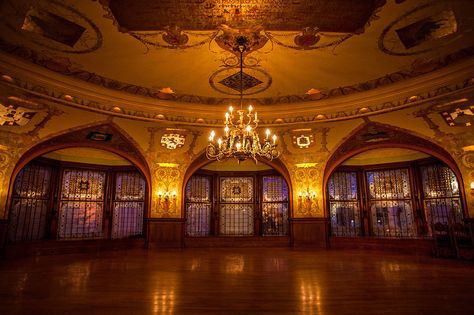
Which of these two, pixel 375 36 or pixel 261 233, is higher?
pixel 375 36

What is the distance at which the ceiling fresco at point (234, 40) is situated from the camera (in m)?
5.31

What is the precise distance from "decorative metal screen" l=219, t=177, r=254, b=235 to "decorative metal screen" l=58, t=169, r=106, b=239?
5.17 meters

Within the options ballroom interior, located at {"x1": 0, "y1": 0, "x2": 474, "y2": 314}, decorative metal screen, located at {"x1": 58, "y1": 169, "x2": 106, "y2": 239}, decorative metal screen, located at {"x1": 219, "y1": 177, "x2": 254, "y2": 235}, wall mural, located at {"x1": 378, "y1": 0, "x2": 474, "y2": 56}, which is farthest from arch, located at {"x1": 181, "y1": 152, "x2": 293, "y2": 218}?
wall mural, located at {"x1": 378, "y1": 0, "x2": 474, "y2": 56}

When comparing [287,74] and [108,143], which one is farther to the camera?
[108,143]

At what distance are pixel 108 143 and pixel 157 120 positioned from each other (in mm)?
2154

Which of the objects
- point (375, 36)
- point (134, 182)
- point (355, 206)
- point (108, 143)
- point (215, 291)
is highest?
point (375, 36)

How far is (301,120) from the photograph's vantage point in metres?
10.1

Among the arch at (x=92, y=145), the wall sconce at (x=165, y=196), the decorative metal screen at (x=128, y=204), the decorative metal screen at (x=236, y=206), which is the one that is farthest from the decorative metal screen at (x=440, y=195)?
the decorative metal screen at (x=128, y=204)

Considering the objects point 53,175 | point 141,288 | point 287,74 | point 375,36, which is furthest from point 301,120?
point 53,175

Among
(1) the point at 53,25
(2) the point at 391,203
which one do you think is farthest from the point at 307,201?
(1) the point at 53,25

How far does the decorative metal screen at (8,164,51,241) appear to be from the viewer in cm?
1085

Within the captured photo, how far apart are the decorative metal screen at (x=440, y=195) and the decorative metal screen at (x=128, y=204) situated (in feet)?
38.1

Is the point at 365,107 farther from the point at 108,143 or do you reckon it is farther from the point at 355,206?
the point at 108,143

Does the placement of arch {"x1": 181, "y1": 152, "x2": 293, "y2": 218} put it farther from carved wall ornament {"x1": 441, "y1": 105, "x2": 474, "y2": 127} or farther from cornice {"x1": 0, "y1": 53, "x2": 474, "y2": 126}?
carved wall ornament {"x1": 441, "y1": 105, "x2": 474, "y2": 127}
